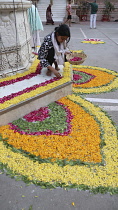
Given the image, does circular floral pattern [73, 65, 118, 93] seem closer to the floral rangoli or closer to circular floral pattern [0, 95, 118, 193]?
the floral rangoli

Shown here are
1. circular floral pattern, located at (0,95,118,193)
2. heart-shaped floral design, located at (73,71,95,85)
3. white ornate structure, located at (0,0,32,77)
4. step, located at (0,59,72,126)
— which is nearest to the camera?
circular floral pattern, located at (0,95,118,193)

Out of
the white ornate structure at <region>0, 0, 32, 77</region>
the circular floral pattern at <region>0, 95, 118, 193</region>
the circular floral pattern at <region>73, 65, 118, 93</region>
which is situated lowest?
the circular floral pattern at <region>0, 95, 118, 193</region>

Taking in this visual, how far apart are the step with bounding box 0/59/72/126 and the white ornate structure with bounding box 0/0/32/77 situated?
250 millimetres

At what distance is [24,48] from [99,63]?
2.95 meters

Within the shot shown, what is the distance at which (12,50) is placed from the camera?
4.13 metres

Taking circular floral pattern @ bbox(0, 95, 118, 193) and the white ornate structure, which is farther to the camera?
the white ornate structure

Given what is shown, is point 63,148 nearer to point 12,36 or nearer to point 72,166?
point 72,166

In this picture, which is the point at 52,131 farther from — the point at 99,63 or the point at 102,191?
the point at 99,63

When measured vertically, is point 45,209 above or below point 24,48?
below

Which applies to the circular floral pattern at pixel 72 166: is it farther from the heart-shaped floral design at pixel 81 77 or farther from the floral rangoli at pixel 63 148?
the heart-shaped floral design at pixel 81 77

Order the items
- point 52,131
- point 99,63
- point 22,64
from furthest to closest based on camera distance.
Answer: point 99,63, point 22,64, point 52,131

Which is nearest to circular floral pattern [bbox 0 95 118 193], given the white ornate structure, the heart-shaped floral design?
the white ornate structure

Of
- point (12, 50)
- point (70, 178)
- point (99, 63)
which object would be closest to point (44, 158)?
point (70, 178)

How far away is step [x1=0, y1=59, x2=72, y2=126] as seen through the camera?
3.11 metres
